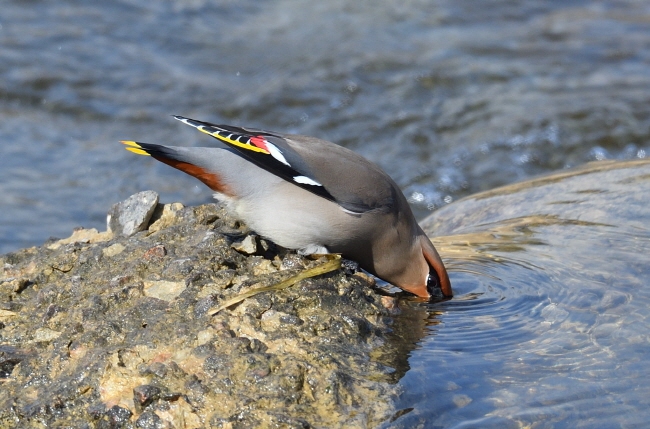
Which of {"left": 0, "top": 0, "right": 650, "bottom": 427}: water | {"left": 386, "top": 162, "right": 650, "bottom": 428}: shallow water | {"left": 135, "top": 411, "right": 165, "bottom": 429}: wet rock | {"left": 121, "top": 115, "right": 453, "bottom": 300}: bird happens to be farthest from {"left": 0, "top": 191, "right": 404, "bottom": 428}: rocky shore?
{"left": 0, "top": 0, "right": 650, "bottom": 427}: water

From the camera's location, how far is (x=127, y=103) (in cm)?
1085

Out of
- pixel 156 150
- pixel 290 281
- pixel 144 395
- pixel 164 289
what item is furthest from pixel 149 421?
pixel 156 150

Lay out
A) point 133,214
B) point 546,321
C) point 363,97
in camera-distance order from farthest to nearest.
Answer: point 363,97
point 133,214
point 546,321

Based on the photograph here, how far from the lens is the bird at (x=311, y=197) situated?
4.37m

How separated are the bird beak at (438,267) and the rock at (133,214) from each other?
1.42m

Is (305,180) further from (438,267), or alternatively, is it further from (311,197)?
(438,267)

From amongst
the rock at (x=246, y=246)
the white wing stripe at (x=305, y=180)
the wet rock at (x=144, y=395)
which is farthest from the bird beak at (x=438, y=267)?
the wet rock at (x=144, y=395)

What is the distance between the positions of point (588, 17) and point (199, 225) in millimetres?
10306

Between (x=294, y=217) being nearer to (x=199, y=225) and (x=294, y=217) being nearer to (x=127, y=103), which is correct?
(x=199, y=225)

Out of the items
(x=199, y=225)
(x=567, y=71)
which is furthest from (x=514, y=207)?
(x=567, y=71)

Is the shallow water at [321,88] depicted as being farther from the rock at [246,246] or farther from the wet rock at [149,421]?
the wet rock at [149,421]

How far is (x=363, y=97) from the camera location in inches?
433

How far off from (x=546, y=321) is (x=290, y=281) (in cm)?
129

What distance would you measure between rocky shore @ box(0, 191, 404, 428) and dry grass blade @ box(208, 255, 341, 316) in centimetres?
2
